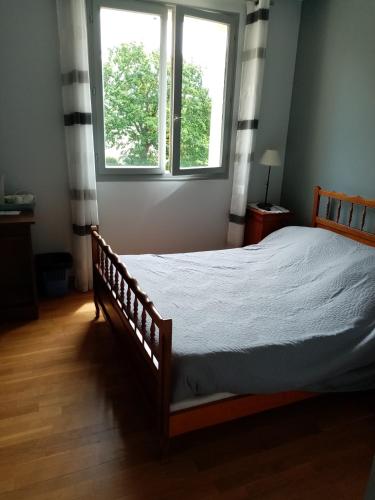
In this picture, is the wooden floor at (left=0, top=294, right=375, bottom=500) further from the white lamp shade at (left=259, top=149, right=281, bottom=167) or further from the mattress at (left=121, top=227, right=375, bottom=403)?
the white lamp shade at (left=259, top=149, right=281, bottom=167)

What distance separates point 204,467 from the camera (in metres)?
1.69

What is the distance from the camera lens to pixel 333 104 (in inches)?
125

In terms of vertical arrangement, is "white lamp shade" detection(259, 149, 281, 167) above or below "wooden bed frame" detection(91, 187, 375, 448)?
above

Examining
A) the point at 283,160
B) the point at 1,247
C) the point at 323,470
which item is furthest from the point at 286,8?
the point at 323,470

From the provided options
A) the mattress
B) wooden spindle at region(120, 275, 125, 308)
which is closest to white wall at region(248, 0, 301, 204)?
the mattress

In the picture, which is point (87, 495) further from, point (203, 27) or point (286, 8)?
point (286, 8)

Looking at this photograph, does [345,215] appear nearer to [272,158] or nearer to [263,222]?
[263,222]

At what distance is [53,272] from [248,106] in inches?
91.8

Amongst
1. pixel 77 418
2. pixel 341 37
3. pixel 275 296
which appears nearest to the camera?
pixel 77 418

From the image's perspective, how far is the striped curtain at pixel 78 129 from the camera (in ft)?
9.19

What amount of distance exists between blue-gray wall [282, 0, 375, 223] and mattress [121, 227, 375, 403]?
76cm

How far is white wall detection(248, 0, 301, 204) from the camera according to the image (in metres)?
3.48

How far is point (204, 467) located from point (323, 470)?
0.55 meters

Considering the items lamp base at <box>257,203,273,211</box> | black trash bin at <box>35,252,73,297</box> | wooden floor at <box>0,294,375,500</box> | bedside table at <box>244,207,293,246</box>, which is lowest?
wooden floor at <box>0,294,375,500</box>
